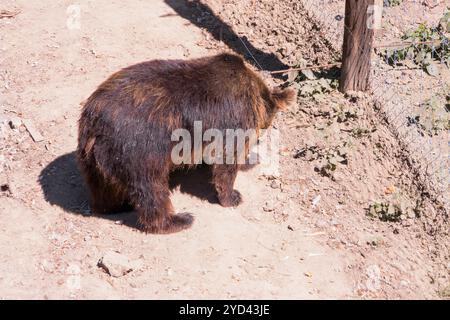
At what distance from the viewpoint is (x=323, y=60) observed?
8.23 metres

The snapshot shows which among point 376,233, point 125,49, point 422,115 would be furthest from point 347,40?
point 125,49

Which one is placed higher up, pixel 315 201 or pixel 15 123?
pixel 15 123

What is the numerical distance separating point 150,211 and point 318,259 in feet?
5.27

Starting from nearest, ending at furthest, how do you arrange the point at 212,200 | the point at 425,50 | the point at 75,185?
the point at 212,200 < the point at 75,185 < the point at 425,50

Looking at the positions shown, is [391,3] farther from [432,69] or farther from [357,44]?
[357,44]

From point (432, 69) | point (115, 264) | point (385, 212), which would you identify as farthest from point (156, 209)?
point (432, 69)

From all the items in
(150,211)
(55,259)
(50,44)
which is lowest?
(55,259)

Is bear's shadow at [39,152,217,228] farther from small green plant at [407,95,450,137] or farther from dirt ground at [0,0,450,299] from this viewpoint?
small green plant at [407,95,450,137]

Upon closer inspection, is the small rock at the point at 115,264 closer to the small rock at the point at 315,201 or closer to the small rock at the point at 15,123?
the small rock at the point at 315,201

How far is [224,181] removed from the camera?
20.8 ft

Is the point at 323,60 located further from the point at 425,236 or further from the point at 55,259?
the point at 55,259

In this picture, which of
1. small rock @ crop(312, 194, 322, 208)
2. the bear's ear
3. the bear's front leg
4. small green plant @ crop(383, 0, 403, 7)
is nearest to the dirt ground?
small rock @ crop(312, 194, 322, 208)

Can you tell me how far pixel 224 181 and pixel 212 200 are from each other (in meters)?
A: 0.35

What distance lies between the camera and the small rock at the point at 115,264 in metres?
5.56
